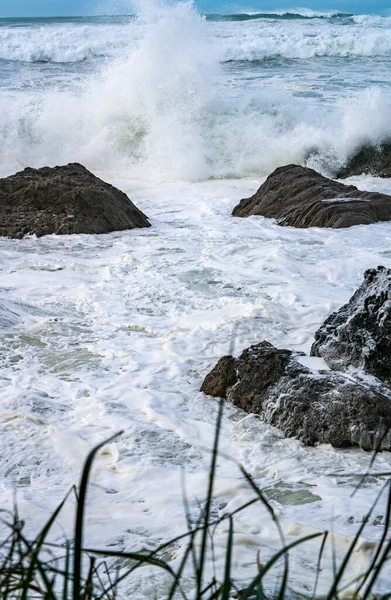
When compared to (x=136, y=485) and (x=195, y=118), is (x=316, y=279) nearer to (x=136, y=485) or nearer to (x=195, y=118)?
(x=136, y=485)

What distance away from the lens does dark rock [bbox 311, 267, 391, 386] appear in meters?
4.47

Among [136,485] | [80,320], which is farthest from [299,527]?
[80,320]

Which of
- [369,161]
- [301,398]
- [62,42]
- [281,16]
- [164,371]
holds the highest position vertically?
[281,16]

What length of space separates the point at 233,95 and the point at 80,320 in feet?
42.9

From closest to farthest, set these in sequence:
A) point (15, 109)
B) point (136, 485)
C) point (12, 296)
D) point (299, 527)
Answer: point (299, 527) → point (136, 485) → point (12, 296) → point (15, 109)

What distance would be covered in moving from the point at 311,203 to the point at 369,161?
4.66 meters

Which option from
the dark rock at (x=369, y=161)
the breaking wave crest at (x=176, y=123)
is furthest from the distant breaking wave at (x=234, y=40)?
the dark rock at (x=369, y=161)

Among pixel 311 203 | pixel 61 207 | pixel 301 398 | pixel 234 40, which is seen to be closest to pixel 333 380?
pixel 301 398

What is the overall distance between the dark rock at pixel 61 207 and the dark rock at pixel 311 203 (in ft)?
5.09

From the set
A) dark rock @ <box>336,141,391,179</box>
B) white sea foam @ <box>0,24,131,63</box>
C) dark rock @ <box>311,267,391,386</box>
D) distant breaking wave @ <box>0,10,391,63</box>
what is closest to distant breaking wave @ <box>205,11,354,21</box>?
distant breaking wave @ <box>0,10,391,63</box>

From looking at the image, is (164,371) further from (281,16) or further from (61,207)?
(281,16)

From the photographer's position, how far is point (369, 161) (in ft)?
44.5

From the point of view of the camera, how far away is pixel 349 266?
7438 millimetres

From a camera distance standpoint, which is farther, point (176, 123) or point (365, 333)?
point (176, 123)
